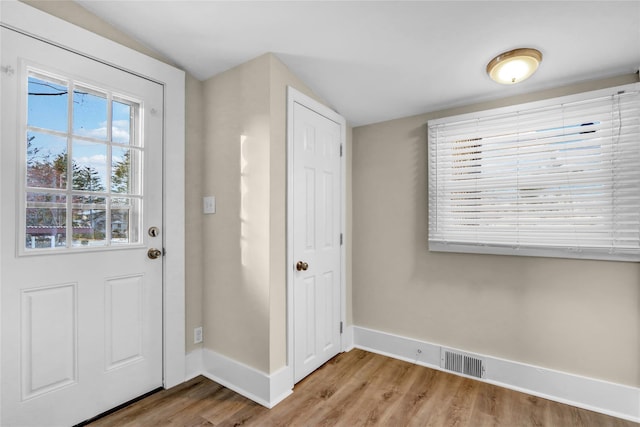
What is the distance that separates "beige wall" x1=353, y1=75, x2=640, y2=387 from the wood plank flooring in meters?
0.29

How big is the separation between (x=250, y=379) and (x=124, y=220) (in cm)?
133

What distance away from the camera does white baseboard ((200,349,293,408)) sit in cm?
193

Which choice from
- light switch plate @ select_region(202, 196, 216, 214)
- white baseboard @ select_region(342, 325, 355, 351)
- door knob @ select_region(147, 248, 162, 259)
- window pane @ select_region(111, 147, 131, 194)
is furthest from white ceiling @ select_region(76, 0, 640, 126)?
white baseboard @ select_region(342, 325, 355, 351)

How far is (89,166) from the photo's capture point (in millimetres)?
1799

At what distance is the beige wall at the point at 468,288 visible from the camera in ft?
6.22

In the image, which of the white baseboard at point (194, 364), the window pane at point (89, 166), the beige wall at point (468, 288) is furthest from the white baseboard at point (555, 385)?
the window pane at point (89, 166)

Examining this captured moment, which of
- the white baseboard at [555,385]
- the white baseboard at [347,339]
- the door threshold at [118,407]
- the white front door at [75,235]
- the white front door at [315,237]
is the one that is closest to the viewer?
the white front door at [75,235]

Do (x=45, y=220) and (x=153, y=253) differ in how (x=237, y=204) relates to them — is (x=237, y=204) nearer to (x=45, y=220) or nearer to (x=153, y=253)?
(x=153, y=253)

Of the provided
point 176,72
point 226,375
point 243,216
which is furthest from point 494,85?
point 226,375

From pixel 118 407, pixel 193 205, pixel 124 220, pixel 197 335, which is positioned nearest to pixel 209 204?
→ pixel 193 205

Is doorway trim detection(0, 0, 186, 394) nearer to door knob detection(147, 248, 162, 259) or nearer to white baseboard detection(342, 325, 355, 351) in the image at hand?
door knob detection(147, 248, 162, 259)

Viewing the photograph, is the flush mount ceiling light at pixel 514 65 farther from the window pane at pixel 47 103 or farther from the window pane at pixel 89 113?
the window pane at pixel 47 103

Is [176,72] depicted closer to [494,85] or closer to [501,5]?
[501,5]

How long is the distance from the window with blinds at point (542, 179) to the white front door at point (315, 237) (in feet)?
2.63
